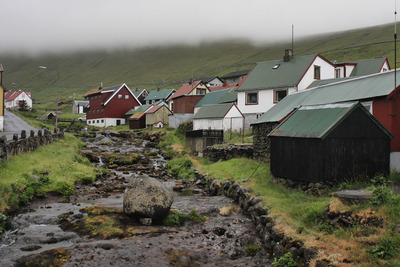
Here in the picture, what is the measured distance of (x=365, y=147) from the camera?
57.4ft

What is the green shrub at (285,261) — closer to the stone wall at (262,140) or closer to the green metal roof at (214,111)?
the stone wall at (262,140)

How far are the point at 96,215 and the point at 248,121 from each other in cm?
3152

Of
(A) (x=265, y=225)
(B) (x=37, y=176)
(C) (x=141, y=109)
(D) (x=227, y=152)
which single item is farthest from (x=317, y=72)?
(C) (x=141, y=109)

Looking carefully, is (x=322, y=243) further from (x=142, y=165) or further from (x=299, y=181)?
(x=142, y=165)

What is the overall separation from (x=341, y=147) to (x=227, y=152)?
18026 millimetres

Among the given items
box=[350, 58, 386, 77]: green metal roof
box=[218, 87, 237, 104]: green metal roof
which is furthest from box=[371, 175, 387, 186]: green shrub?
box=[350, 58, 386, 77]: green metal roof

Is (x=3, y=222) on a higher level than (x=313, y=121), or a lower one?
lower

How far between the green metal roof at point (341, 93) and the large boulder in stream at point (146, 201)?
1192 centimetres

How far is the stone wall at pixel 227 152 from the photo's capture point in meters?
32.0

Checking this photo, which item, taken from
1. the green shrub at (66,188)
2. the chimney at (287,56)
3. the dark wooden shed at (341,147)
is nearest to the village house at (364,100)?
the dark wooden shed at (341,147)

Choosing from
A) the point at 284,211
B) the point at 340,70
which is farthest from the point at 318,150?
the point at 340,70

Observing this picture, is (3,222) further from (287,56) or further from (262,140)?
(287,56)

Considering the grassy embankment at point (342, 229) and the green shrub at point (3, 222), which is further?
the green shrub at point (3, 222)

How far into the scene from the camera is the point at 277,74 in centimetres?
4569
